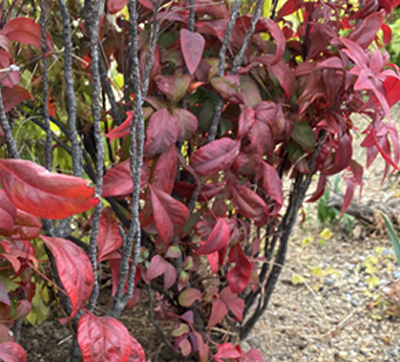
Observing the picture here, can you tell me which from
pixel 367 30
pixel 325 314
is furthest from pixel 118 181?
pixel 325 314

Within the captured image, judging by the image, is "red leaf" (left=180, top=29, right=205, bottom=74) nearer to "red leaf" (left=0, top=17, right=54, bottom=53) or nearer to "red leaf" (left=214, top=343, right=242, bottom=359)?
"red leaf" (left=0, top=17, right=54, bottom=53)

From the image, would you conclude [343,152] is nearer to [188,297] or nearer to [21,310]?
[188,297]

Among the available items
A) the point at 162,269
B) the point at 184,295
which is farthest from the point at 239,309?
the point at 162,269

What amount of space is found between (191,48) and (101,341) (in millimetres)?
497

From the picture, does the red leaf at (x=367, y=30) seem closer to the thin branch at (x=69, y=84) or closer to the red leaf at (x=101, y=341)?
the thin branch at (x=69, y=84)

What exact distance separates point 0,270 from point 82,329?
0.18m

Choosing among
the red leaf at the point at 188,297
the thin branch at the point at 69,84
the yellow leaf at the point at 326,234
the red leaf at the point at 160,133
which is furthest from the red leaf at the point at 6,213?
the yellow leaf at the point at 326,234

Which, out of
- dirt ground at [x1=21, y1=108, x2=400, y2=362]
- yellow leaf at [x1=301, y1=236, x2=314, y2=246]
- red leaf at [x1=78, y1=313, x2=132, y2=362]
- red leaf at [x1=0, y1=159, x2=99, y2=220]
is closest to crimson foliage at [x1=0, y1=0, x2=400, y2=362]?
red leaf at [x1=78, y1=313, x2=132, y2=362]

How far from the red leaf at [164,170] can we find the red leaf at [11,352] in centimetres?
33

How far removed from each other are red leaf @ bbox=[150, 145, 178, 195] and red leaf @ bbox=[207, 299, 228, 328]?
0.41m

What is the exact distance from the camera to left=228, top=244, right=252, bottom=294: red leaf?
929 millimetres

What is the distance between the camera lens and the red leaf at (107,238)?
734 millimetres

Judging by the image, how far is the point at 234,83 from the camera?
0.76 m

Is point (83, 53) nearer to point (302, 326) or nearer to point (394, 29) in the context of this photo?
point (302, 326)
